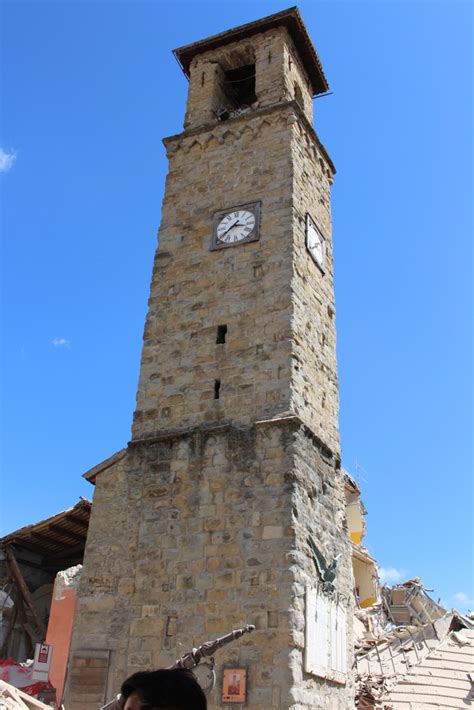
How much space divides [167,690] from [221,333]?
806 cm

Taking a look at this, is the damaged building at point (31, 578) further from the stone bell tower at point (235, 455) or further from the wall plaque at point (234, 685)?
the wall plaque at point (234, 685)

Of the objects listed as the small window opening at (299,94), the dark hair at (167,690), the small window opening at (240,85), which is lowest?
the dark hair at (167,690)

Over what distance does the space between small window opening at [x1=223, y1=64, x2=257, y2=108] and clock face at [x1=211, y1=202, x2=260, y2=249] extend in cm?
449

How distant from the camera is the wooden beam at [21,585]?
12.2 m

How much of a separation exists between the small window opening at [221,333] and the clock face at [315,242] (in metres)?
2.00

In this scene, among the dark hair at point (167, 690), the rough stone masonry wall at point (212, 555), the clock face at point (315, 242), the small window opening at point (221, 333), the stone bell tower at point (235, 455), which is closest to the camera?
the dark hair at point (167, 690)

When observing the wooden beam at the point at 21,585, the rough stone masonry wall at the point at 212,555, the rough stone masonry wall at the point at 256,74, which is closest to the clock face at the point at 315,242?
the rough stone masonry wall at the point at 256,74

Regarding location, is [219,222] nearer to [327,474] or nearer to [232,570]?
[327,474]

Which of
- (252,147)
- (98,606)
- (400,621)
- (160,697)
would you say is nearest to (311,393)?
(98,606)

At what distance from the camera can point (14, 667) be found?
35.6 ft

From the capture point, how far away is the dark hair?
5.26ft

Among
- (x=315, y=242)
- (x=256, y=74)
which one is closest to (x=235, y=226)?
(x=315, y=242)

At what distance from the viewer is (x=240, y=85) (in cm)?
1420

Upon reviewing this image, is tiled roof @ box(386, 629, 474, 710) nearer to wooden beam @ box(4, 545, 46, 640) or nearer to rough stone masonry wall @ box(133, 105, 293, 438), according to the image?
rough stone masonry wall @ box(133, 105, 293, 438)
